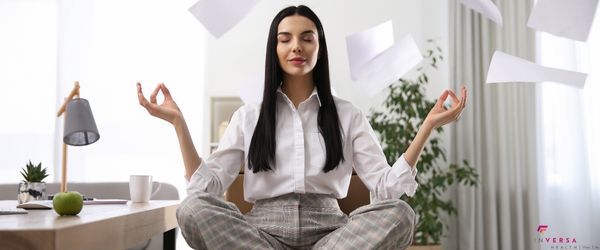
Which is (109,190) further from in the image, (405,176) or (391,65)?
(405,176)

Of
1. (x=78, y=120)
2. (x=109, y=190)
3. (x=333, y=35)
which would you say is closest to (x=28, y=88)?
(x=109, y=190)

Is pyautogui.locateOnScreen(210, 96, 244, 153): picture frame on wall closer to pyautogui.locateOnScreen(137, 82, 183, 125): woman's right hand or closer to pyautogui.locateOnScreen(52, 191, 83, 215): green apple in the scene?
pyautogui.locateOnScreen(137, 82, 183, 125): woman's right hand

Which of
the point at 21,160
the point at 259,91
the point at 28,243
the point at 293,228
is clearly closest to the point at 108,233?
the point at 28,243

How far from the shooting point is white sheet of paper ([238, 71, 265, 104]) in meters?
2.11

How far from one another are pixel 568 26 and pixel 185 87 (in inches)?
128

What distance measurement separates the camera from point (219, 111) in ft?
13.8

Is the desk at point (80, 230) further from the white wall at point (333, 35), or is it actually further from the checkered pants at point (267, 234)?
the white wall at point (333, 35)

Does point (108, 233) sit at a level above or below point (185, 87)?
below

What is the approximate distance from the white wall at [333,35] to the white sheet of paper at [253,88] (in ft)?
6.93

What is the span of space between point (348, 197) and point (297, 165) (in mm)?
411

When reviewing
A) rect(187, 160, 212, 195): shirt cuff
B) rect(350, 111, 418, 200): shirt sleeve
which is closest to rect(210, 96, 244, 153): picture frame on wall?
rect(350, 111, 418, 200): shirt sleeve

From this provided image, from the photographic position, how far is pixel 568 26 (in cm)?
138

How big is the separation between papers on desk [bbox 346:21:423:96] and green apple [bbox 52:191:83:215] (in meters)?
0.90

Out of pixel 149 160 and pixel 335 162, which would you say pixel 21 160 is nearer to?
pixel 149 160
